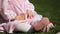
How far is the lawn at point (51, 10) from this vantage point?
3.62 m

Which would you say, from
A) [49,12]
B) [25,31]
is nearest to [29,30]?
[25,31]

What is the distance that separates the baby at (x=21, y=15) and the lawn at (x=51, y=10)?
0.16m

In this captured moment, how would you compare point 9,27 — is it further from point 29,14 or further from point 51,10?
point 51,10

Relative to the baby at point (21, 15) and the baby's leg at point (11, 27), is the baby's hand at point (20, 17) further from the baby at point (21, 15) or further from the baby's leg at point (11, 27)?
the baby's leg at point (11, 27)

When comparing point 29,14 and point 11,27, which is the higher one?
point 29,14

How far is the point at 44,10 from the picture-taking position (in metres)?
4.12

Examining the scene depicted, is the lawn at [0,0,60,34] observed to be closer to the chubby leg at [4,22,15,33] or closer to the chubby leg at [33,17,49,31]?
the chubby leg at [33,17,49,31]

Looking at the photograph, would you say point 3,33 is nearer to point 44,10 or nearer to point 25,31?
point 25,31

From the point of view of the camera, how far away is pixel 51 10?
4.14 metres

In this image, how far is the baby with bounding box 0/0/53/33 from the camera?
3.34 metres

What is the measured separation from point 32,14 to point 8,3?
34 cm

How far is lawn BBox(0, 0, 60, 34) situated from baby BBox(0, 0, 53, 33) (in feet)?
0.53

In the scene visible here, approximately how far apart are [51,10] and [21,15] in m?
0.76

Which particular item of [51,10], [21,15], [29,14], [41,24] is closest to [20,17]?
[21,15]
